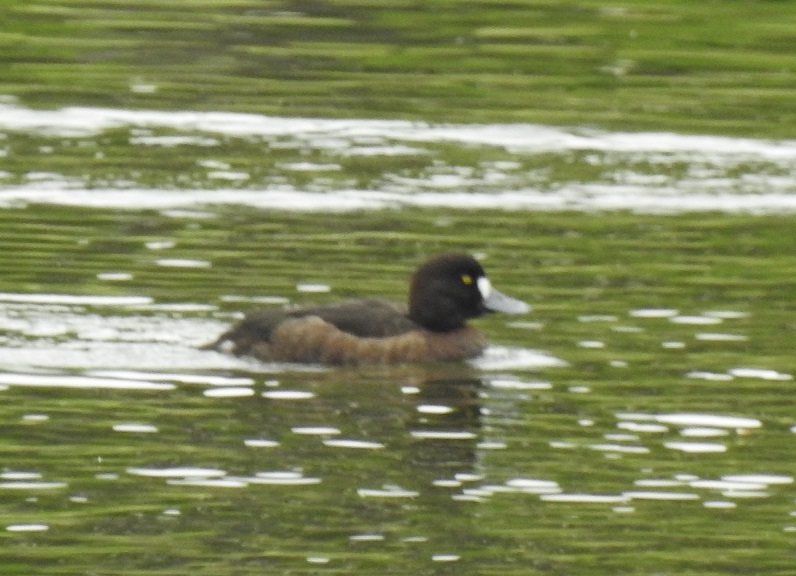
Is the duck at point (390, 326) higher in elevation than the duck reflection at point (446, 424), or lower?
higher

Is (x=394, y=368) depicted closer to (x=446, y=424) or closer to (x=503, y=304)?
(x=503, y=304)

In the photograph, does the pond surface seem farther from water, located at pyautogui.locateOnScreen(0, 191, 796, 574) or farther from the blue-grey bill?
the blue-grey bill

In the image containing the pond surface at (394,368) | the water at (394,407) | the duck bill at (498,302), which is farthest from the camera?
the duck bill at (498,302)

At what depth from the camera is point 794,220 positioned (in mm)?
21109

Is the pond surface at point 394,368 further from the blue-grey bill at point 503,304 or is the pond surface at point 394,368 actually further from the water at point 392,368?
the blue-grey bill at point 503,304

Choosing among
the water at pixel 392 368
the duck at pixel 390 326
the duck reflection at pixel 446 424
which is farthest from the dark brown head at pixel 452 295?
the duck reflection at pixel 446 424

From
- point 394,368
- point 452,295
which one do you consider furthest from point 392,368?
point 452,295

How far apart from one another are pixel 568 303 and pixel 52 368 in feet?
12.0

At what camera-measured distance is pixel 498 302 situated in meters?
16.5

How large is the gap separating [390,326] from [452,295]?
625 mm

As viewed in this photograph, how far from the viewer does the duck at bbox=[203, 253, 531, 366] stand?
15914 mm

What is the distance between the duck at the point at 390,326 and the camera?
52.2 feet

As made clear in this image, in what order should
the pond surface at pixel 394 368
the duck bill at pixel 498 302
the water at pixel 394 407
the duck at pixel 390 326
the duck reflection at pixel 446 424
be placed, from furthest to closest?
the duck bill at pixel 498 302 → the duck at pixel 390 326 → the duck reflection at pixel 446 424 → the pond surface at pixel 394 368 → the water at pixel 394 407

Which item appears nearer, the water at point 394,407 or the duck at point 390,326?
the water at point 394,407
